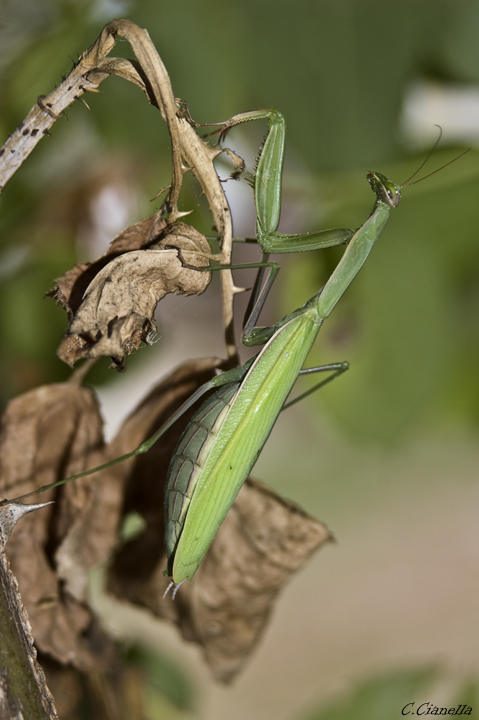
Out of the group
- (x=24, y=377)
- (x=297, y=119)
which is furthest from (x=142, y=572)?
(x=297, y=119)

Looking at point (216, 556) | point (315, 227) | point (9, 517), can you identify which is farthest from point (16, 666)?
point (315, 227)

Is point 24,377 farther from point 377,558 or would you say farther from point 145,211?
point 377,558
